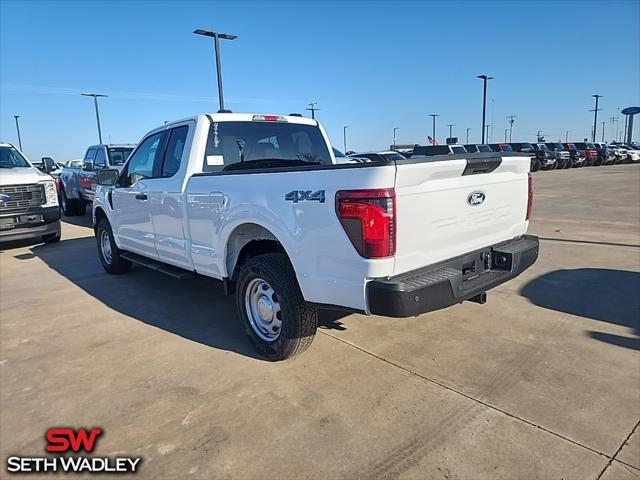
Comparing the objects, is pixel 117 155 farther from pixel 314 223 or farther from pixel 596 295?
pixel 596 295

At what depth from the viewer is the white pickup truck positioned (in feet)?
9.07

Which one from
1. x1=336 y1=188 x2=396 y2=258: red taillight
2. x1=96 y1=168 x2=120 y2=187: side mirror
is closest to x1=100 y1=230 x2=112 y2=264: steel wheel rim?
x1=96 y1=168 x2=120 y2=187: side mirror

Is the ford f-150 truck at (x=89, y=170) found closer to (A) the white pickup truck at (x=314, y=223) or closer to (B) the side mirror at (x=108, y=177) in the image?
(B) the side mirror at (x=108, y=177)

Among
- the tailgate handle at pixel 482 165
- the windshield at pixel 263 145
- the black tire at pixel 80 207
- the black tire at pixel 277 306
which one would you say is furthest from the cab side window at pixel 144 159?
the black tire at pixel 80 207

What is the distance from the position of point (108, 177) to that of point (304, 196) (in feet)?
13.8

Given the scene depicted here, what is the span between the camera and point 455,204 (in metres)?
3.14

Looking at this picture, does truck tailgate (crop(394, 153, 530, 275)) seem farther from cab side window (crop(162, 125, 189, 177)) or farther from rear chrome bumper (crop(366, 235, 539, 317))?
cab side window (crop(162, 125, 189, 177))

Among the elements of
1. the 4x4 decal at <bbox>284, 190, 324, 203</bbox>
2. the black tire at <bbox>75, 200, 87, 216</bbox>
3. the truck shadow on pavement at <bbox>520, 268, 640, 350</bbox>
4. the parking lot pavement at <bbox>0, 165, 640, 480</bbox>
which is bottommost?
the parking lot pavement at <bbox>0, 165, 640, 480</bbox>

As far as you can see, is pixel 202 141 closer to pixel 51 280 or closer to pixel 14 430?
→ pixel 14 430

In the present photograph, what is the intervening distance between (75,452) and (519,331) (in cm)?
362

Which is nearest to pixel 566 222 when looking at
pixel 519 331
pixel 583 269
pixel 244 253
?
pixel 583 269

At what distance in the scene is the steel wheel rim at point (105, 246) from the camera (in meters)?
6.68

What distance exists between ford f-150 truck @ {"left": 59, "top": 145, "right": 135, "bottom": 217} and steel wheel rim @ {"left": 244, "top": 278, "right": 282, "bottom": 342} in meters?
8.69

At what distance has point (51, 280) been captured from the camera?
6508mm
